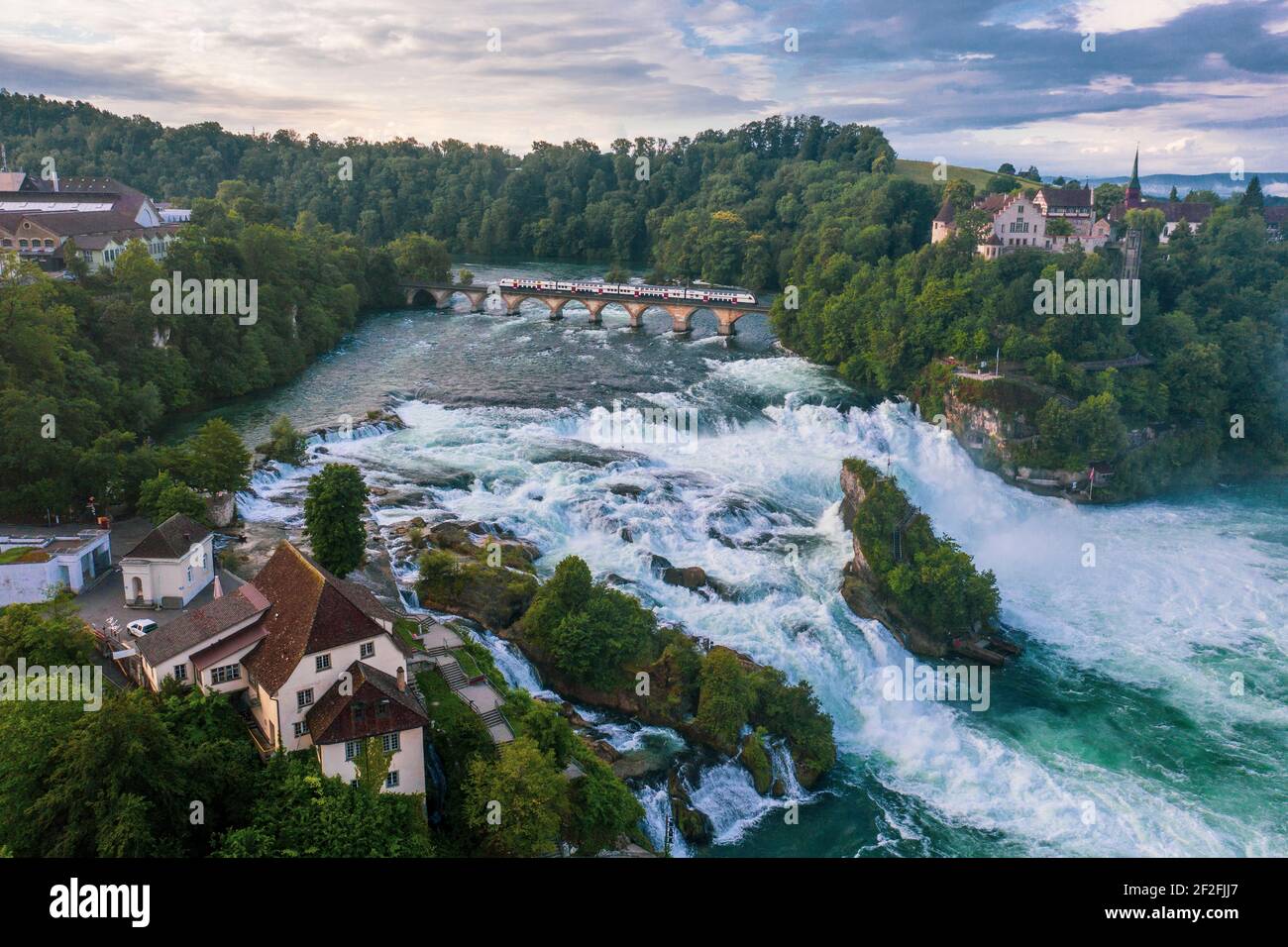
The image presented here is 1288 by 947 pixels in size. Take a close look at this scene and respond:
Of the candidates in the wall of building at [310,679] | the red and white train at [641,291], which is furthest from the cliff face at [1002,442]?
the wall of building at [310,679]

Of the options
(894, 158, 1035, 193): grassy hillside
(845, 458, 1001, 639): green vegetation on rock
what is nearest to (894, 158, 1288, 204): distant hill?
(894, 158, 1035, 193): grassy hillside


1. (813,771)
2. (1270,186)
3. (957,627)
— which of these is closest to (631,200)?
(1270,186)

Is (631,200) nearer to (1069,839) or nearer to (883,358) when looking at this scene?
(883,358)

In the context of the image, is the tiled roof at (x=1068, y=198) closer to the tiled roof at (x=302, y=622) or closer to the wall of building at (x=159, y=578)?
the wall of building at (x=159, y=578)

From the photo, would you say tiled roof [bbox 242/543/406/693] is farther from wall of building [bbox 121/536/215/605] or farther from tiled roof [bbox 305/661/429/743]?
wall of building [bbox 121/536/215/605]

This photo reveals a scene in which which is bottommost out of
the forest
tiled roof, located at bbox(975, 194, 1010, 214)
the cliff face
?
the cliff face

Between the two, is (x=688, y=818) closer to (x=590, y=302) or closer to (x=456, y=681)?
(x=456, y=681)
